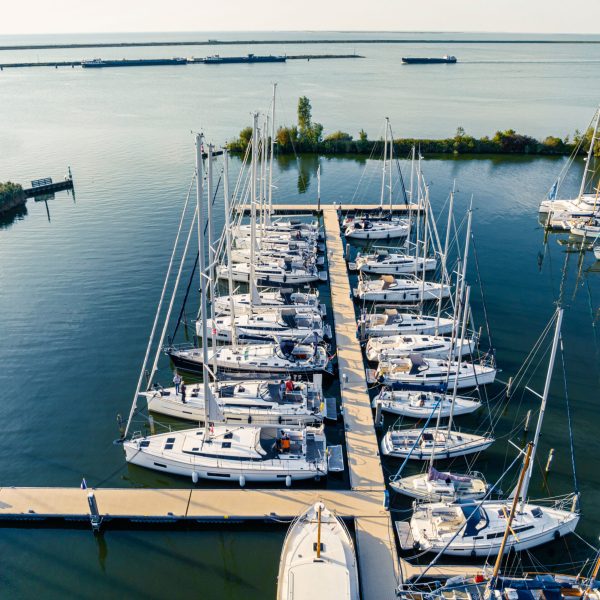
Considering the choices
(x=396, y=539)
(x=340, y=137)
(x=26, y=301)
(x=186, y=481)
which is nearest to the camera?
(x=396, y=539)

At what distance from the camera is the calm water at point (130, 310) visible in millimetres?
26688

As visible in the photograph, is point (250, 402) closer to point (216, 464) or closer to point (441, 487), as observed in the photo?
point (216, 464)

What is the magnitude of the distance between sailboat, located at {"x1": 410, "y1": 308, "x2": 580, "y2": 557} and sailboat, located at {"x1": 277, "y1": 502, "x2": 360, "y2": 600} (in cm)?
437

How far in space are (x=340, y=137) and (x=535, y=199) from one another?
42.2 m

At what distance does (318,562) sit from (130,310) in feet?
109

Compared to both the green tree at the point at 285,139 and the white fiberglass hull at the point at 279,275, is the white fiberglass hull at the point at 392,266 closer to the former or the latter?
the white fiberglass hull at the point at 279,275

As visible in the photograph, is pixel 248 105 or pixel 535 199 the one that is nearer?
pixel 535 199

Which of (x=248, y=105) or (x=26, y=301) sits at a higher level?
(x=248, y=105)

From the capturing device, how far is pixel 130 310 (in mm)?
49344

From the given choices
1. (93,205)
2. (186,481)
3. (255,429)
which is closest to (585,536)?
(255,429)

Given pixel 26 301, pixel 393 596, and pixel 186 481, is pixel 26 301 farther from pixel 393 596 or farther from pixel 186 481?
pixel 393 596

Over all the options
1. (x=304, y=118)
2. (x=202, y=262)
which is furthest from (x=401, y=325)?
(x=304, y=118)

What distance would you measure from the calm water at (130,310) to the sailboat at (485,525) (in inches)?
71.2

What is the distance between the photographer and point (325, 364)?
38.5 meters
